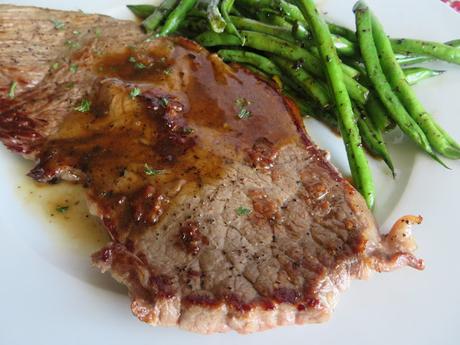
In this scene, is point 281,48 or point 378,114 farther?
point 281,48

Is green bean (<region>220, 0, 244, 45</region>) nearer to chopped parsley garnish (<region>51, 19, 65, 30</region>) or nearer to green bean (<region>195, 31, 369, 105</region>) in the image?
green bean (<region>195, 31, 369, 105</region>)

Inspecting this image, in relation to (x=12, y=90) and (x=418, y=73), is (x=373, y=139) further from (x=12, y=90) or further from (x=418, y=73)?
(x=12, y=90)

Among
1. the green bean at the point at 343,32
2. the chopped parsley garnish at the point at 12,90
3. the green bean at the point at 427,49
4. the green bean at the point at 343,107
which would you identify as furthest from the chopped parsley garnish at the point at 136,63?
the green bean at the point at 427,49

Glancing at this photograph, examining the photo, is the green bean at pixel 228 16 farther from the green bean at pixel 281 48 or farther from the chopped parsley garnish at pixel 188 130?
the chopped parsley garnish at pixel 188 130

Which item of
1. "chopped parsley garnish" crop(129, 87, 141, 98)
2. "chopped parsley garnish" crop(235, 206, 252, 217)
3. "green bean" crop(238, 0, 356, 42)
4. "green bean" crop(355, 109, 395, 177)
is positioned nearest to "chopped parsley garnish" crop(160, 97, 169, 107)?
"chopped parsley garnish" crop(129, 87, 141, 98)

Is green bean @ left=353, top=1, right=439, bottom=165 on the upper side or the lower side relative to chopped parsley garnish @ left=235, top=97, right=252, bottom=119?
upper

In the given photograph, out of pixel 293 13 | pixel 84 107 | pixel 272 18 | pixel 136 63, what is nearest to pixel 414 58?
pixel 293 13

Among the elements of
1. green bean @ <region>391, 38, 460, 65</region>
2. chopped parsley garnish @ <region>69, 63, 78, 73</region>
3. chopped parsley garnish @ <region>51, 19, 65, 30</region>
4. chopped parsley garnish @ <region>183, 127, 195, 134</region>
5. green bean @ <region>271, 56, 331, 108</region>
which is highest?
green bean @ <region>391, 38, 460, 65</region>
